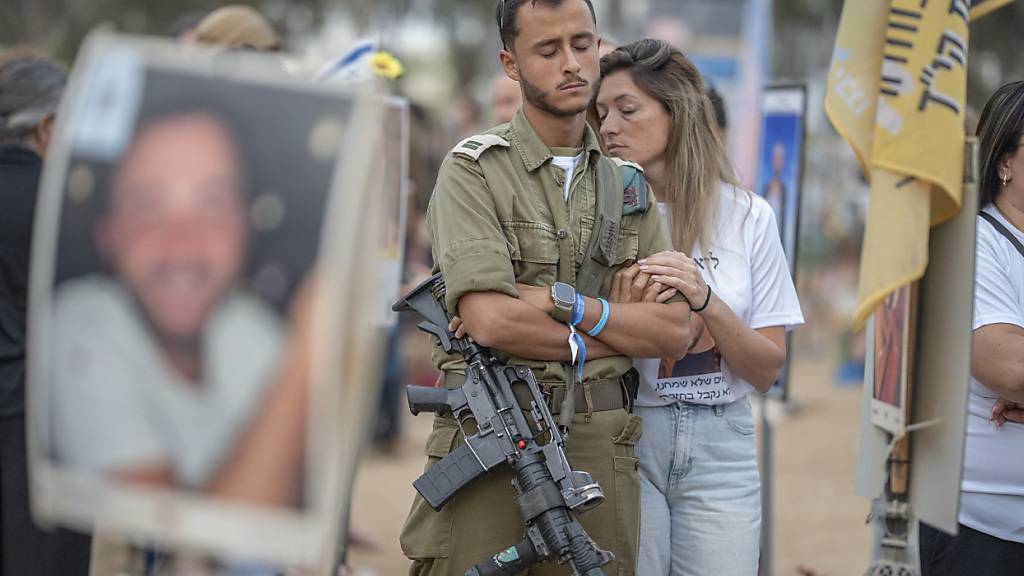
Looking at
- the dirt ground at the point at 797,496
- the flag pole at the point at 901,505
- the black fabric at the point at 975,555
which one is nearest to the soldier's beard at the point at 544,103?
the flag pole at the point at 901,505

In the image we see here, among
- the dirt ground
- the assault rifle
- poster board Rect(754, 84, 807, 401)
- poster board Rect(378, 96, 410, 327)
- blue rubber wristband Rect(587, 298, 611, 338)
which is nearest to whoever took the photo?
the assault rifle

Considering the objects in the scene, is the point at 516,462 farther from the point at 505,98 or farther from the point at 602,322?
the point at 505,98

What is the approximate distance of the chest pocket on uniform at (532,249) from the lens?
279 cm

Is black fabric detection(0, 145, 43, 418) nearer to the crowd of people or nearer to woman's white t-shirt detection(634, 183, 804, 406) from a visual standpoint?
the crowd of people

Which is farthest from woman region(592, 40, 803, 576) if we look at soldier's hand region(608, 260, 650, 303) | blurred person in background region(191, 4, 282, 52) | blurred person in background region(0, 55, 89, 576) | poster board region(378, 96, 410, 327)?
blurred person in background region(0, 55, 89, 576)

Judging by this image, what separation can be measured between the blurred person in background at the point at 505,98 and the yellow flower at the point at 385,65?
15.0 inches

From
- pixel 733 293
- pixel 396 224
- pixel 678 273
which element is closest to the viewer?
pixel 678 273

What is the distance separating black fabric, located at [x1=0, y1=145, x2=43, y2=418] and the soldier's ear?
55.3 inches

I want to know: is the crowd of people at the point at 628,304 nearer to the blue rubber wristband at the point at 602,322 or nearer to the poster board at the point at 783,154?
the blue rubber wristband at the point at 602,322

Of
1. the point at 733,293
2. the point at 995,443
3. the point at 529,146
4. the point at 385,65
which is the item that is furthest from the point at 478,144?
the point at 385,65

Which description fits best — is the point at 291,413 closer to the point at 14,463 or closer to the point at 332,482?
the point at 332,482

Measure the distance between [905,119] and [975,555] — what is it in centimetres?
134

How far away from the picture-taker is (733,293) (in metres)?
3.16

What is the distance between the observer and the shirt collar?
9.46ft
